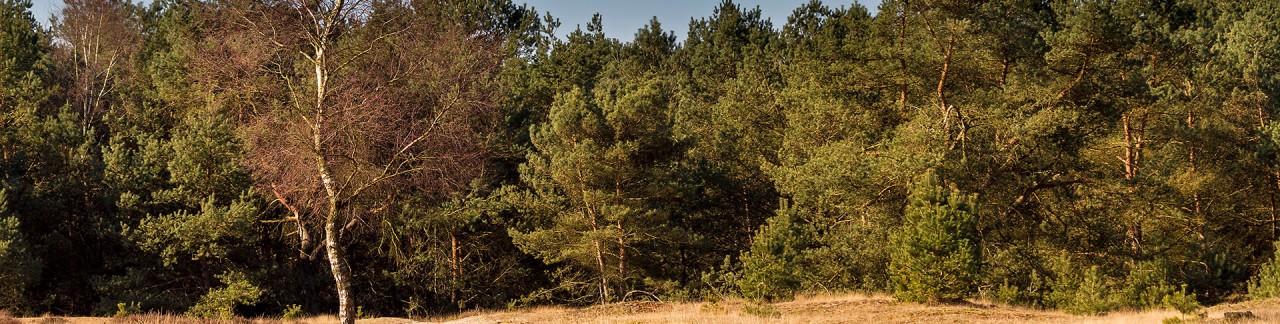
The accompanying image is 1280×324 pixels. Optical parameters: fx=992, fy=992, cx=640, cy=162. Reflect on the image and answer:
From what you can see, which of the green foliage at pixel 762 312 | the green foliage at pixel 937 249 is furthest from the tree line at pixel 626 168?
the green foliage at pixel 762 312

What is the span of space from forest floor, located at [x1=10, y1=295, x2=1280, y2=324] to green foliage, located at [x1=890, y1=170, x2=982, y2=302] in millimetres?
476

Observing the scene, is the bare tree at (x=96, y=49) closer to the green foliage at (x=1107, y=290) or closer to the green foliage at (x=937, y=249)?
the green foliage at (x=937, y=249)

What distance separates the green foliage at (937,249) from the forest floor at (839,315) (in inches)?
18.7

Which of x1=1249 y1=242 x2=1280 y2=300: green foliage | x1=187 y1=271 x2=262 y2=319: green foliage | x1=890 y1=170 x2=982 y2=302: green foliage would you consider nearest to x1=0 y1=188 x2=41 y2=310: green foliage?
x1=187 y1=271 x2=262 y2=319: green foliage

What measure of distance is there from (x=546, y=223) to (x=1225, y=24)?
28.7 metres

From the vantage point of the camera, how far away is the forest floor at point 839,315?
1582 cm

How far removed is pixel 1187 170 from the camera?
30969mm

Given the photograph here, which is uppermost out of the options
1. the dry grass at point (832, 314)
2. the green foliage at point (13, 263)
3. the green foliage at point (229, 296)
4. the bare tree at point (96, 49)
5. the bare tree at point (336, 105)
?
the bare tree at point (96, 49)

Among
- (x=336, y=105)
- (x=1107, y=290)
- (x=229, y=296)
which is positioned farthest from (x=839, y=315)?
(x=229, y=296)

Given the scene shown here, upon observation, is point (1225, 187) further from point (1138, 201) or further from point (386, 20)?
point (386, 20)

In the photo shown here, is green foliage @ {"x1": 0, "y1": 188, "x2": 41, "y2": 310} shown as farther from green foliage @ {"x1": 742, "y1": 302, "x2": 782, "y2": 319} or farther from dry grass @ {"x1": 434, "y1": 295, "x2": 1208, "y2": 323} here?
green foliage @ {"x1": 742, "y1": 302, "x2": 782, "y2": 319}

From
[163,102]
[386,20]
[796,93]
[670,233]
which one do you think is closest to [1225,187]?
[796,93]

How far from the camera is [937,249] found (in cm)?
1933

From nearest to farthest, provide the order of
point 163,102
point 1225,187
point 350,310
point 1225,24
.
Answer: point 350,310, point 163,102, point 1225,187, point 1225,24
